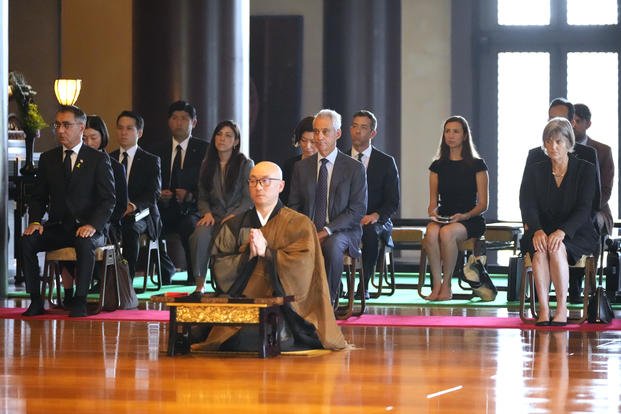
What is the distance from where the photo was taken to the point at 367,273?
862 cm

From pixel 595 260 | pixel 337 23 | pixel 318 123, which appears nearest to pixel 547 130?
pixel 595 260

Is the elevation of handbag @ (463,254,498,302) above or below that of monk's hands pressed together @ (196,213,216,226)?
below

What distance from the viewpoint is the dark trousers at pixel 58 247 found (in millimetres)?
7820

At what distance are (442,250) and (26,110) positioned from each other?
3197mm

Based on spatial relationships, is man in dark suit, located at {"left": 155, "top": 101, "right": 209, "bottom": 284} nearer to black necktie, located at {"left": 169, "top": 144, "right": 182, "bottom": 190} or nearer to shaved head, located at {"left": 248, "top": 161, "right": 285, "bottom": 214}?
black necktie, located at {"left": 169, "top": 144, "right": 182, "bottom": 190}

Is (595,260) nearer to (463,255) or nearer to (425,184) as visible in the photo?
(463,255)

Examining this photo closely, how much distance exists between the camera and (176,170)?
993cm

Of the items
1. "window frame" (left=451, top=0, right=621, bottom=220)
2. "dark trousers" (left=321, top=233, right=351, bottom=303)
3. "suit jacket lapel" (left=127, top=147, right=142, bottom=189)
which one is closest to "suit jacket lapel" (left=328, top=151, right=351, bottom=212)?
"dark trousers" (left=321, top=233, right=351, bottom=303)

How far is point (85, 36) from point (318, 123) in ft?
21.3

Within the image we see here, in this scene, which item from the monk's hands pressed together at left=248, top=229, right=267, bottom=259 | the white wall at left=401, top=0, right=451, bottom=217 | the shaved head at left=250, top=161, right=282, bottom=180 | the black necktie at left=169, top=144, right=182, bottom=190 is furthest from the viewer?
the white wall at left=401, top=0, right=451, bottom=217

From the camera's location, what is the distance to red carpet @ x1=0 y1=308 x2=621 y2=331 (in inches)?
291

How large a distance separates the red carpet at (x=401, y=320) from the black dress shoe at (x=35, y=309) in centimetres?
4

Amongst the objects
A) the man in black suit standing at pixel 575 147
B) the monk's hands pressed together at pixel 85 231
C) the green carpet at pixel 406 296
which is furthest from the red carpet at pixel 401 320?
the man in black suit standing at pixel 575 147

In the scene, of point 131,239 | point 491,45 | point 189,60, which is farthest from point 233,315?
point 491,45
